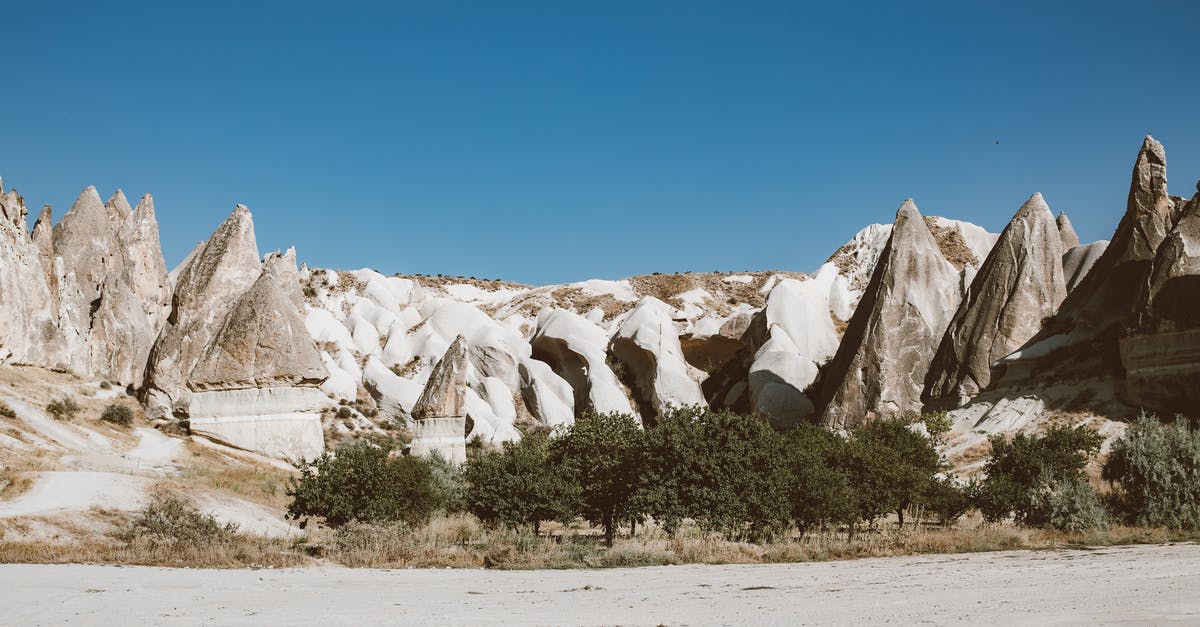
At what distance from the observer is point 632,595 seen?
9000 millimetres

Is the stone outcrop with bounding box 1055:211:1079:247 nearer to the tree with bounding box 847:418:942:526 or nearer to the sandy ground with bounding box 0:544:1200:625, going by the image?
the tree with bounding box 847:418:942:526

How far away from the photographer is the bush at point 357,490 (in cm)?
1367

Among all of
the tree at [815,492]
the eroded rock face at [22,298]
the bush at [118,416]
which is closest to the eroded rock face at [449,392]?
the bush at [118,416]

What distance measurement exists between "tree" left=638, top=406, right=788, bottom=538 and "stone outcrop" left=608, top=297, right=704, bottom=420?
25.2 m

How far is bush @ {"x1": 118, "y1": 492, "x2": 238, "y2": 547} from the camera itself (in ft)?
37.4

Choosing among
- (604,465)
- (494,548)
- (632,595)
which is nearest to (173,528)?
(494,548)

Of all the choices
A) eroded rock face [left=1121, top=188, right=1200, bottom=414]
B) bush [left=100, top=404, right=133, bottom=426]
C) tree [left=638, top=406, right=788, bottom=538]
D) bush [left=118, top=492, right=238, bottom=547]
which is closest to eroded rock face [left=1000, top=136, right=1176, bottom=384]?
eroded rock face [left=1121, top=188, right=1200, bottom=414]

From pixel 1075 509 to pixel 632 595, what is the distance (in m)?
10.2

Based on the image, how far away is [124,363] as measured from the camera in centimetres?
3403

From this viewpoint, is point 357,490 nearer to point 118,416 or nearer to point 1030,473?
point 118,416

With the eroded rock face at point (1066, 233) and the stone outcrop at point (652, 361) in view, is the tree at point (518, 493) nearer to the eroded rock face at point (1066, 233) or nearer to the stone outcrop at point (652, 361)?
the stone outcrop at point (652, 361)

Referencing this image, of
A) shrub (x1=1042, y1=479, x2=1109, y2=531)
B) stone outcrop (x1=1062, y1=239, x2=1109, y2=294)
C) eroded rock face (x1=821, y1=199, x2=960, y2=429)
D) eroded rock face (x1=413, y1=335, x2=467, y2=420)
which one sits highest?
stone outcrop (x1=1062, y1=239, x2=1109, y2=294)

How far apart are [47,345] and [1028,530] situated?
3076cm

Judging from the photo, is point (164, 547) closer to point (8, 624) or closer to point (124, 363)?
point (8, 624)
